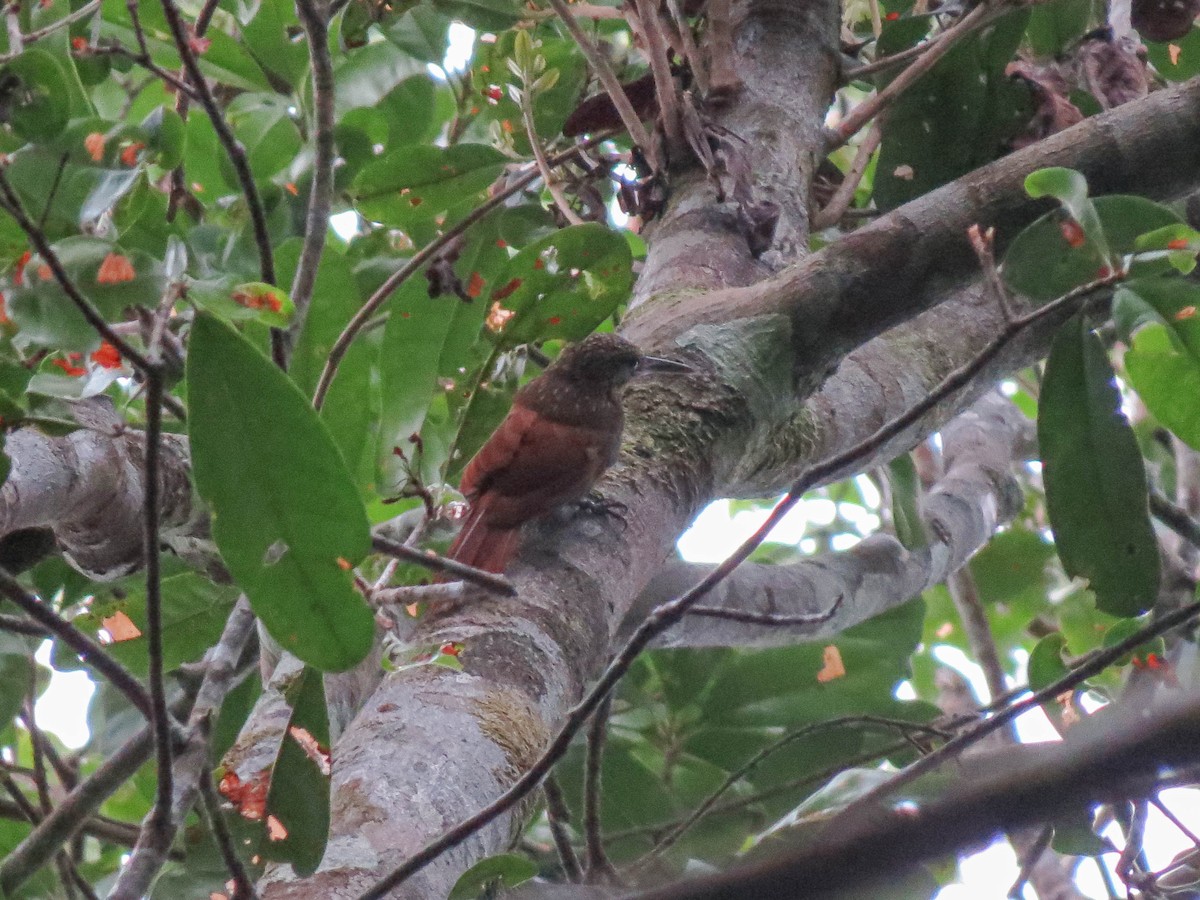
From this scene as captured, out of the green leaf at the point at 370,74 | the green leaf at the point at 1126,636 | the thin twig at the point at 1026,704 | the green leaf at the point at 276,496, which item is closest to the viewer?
the green leaf at the point at 276,496

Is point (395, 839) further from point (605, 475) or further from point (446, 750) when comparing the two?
point (605, 475)

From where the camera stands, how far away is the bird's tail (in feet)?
7.48

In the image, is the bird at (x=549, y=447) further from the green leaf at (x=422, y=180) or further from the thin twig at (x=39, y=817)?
the thin twig at (x=39, y=817)

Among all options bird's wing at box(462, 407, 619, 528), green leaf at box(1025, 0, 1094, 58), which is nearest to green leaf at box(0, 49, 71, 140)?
bird's wing at box(462, 407, 619, 528)

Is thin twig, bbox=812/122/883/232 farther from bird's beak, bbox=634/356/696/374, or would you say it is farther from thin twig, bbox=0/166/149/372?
thin twig, bbox=0/166/149/372

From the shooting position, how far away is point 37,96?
6.03 ft

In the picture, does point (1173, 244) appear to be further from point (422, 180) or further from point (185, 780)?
point (422, 180)

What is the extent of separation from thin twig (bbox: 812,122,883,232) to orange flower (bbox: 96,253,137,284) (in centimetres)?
184

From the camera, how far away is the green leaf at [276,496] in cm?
137

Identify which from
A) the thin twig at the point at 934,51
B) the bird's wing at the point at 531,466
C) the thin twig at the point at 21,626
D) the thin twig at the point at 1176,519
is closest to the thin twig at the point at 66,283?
the thin twig at the point at 21,626

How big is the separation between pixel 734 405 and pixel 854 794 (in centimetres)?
74

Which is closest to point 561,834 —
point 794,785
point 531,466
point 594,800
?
point 594,800

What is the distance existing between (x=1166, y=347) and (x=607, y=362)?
3.90 ft

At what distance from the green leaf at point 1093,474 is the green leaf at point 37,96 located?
1581mm
